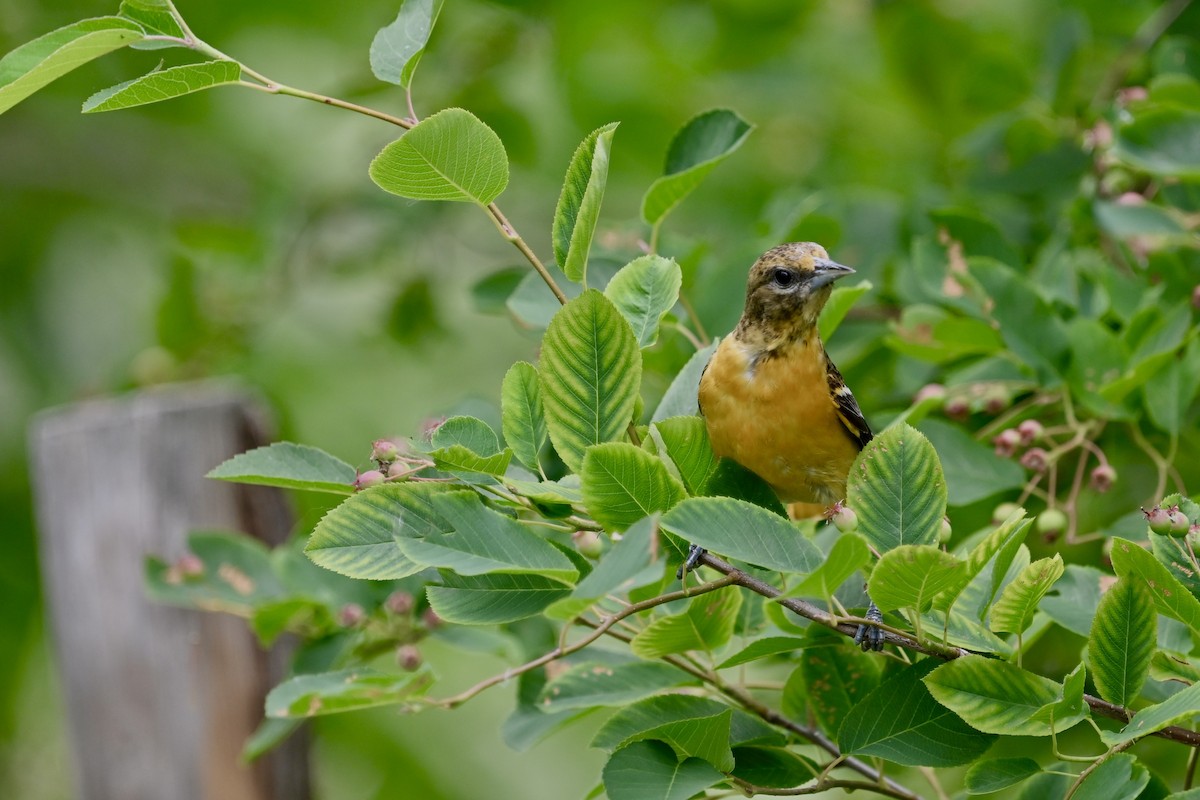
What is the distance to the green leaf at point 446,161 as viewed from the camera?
1701mm

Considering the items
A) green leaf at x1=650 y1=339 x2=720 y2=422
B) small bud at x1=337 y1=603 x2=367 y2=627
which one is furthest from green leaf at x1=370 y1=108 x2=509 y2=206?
small bud at x1=337 y1=603 x2=367 y2=627

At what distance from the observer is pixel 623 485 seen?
163 cm

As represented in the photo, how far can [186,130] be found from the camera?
7113 mm

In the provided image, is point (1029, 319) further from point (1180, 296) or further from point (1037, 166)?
point (1037, 166)

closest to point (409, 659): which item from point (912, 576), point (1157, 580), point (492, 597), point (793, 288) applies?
point (492, 597)

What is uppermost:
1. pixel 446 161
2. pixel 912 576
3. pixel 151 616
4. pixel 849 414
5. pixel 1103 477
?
pixel 446 161

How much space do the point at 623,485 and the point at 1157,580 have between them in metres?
0.73

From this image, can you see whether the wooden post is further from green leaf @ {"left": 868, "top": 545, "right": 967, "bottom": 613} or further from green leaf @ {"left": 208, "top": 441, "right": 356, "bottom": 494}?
green leaf @ {"left": 868, "top": 545, "right": 967, "bottom": 613}

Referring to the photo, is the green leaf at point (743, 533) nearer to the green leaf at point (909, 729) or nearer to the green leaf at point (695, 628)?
the green leaf at point (695, 628)

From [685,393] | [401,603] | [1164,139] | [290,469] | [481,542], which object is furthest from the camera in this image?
[1164,139]

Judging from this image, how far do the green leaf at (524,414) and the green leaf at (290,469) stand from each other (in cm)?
24

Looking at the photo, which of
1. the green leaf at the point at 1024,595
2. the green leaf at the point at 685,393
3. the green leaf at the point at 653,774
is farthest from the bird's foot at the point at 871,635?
the green leaf at the point at 685,393

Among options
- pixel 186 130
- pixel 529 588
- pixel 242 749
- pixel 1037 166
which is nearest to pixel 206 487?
pixel 242 749

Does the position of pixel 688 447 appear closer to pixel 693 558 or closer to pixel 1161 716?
pixel 693 558
